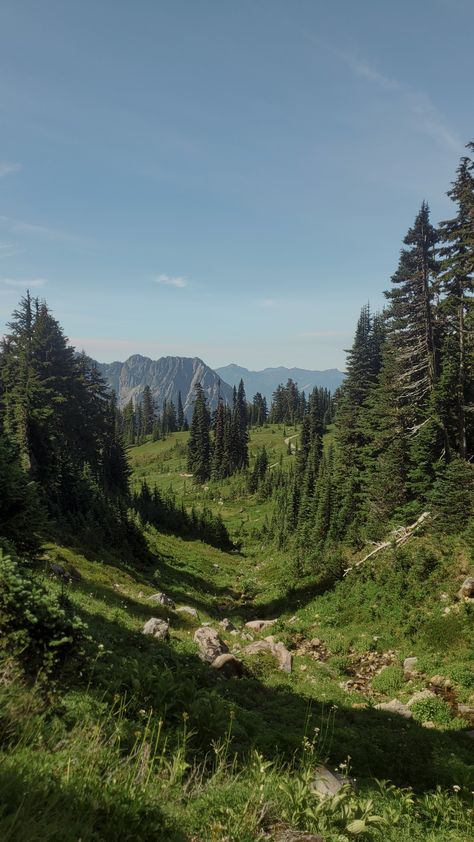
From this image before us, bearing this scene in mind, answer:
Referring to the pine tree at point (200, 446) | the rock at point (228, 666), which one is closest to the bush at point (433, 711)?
the rock at point (228, 666)

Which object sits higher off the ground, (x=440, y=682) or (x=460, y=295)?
(x=460, y=295)

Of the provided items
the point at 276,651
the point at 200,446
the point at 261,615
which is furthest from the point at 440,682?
the point at 200,446

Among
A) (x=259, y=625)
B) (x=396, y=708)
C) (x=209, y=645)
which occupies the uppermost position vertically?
(x=209, y=645)

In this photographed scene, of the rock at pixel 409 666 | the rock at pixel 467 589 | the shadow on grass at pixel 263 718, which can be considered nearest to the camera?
the shadow on grass at pixel 263 718

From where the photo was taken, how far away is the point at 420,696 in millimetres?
12820

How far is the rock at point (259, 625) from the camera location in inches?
855

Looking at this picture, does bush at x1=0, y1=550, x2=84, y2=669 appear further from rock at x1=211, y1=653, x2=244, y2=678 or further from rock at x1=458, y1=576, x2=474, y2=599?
rock at x1=458, y1=576, x2=474, y2=599

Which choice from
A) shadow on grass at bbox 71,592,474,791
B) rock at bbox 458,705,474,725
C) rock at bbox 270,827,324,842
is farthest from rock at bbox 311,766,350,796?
rock at bbox 458,705,474,725

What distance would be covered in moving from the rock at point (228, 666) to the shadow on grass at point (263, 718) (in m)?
0.38

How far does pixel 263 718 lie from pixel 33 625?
6528 mm

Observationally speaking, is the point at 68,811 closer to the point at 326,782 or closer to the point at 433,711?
the point at 326,782

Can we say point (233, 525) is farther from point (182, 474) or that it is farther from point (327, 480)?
point (182, 474)

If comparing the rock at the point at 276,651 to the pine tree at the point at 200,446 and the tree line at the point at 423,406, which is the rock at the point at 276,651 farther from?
the pine tree at the point at 200,446

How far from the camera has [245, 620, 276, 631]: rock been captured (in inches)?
855
